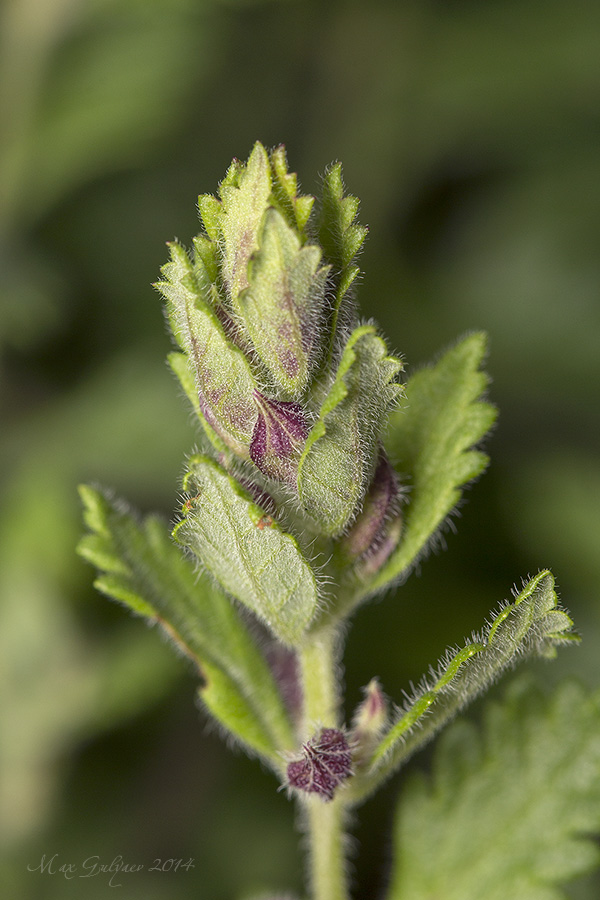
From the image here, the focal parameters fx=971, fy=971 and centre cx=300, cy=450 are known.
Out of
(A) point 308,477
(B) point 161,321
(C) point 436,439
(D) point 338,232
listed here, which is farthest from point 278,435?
(B) point 161,321

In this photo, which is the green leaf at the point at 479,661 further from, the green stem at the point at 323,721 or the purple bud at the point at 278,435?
the purple bud at the point at 278,435

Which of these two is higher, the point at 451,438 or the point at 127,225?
the point at 127,225

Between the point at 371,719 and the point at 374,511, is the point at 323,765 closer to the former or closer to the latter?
the point at 371,719

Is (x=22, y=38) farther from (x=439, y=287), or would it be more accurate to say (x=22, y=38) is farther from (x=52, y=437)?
(x=439, y=287)

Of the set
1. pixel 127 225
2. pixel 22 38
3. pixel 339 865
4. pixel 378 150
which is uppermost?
pixel 378 150

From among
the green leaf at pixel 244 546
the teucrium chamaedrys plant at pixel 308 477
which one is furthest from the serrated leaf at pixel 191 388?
the green leaf at pixel 244 546

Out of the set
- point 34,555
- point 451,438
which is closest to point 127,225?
point 34,555

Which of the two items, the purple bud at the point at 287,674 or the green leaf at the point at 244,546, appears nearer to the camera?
the green leaf at the point at 244,546
